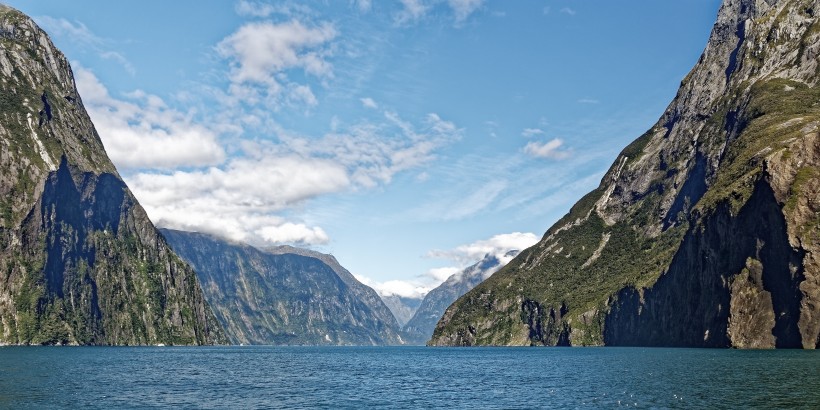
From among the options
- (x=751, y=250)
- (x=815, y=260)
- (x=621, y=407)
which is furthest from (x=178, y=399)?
(x=751, y=250)

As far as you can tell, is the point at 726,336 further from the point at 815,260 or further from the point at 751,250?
the point at 815,260

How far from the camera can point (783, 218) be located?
16625 centimetres

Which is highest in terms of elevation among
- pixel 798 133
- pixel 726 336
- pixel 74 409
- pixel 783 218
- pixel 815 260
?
pixel 798 133

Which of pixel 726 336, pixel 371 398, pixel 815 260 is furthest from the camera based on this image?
pixel 726 336

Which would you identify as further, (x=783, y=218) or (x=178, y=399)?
(x=783, y=218)

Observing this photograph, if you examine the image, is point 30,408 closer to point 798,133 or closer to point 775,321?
point 775,321

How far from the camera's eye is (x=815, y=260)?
159m

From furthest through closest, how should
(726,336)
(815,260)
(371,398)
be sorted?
(726,336)
(815,260)
(371,398)

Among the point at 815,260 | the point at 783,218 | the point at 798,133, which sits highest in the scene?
the point at 798,133

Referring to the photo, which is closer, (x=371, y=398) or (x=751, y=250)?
(x=371, y=398)

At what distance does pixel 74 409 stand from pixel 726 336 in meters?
169

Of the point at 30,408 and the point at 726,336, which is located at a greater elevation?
the point at 726,336

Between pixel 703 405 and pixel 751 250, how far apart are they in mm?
135687

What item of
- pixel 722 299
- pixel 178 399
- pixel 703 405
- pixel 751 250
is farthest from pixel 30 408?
pixel 722 299
